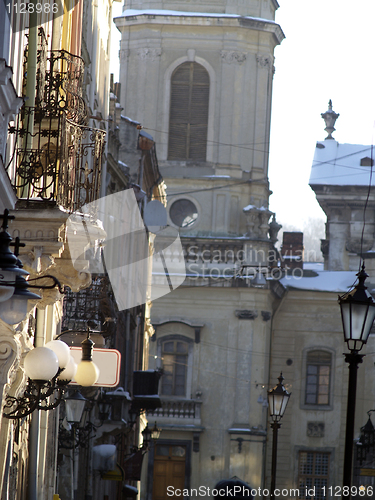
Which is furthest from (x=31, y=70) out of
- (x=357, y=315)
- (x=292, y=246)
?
(x=292, y=246)

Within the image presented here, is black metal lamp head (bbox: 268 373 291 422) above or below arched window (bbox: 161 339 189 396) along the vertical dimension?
below

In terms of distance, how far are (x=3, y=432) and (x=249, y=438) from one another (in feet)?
91.1

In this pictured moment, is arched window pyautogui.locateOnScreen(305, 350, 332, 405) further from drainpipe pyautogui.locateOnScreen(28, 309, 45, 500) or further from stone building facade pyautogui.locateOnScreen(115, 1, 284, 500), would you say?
drainpipe pyautogui.locateOnScreen(28, 309, 45, 500)

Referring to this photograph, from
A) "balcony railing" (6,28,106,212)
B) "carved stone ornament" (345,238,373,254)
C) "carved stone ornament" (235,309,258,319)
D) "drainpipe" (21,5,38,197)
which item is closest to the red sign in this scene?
"balcony railing" (6,28,106,212)

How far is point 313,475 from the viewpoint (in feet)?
123

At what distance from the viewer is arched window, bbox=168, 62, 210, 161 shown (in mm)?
38094

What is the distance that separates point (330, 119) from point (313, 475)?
1527cm

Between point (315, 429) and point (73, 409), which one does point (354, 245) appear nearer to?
point (315, 429)

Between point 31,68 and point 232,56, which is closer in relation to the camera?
Result: point 31,68

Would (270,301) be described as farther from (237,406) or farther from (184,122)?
(184,122)

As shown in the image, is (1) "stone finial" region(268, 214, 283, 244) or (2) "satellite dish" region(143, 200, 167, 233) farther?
(1) "stone finial" region(268, 214, 283, 244)

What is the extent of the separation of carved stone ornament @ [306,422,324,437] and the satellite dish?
39.9ft

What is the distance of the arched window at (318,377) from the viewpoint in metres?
38.4

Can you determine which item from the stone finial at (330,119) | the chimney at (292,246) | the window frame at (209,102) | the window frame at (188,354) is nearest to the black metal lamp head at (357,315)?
the window frame at (188,354)
